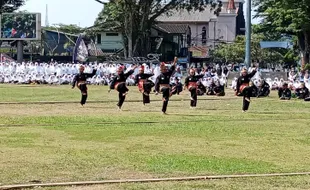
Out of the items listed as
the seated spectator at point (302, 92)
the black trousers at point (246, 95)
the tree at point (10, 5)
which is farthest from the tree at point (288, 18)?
the black trousers at point (246, 95)

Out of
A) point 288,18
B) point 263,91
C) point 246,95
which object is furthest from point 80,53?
point 246,95

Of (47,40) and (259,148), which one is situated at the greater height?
(47,40)

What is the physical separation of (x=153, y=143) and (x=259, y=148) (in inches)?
Answer: 98.7

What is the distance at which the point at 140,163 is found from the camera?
12781 mm

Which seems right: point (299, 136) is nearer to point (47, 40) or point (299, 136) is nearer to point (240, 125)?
point (240, 125)

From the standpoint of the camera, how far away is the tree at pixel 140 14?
63344 millimetres

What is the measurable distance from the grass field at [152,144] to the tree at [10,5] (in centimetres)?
5587

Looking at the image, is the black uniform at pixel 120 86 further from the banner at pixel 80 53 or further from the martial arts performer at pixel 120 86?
the banner at pixel 80 53

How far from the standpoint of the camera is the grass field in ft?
37.8

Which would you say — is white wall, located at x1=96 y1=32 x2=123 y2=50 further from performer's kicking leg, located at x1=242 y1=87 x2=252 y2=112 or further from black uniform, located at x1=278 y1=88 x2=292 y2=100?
performer's kicking leg, located at x1=242 y1=87 x2=252 y2=112

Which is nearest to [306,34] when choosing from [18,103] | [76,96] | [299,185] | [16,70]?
[16,70]

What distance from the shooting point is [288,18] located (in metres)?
59.9

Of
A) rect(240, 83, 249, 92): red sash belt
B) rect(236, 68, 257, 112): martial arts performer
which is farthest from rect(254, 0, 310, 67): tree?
rect(240, 83, 249, 92): red sash belt

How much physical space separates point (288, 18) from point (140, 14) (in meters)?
14.0
